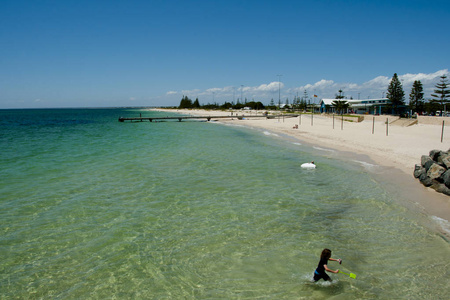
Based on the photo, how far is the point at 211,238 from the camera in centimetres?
953

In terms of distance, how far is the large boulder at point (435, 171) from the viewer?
47.2ft

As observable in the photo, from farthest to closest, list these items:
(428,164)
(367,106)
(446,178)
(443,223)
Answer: (367,106) < (428,164) < (446,178) < (443,223)

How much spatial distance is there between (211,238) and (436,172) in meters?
12.7

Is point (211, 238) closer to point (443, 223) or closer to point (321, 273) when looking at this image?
point (321, 273)

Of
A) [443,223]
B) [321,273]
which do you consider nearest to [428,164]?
[443,223]

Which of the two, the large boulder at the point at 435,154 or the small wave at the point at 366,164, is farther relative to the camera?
the small wave at the point at 366,164

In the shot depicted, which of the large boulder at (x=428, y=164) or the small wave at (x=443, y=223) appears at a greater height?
the large boulder at (x=428, y=164)

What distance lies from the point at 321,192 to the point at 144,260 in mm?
9754

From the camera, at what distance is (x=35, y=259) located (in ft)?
27.1

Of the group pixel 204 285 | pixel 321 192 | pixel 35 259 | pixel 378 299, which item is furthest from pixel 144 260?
pixel 321 192

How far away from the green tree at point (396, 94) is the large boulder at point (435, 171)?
76190 mm

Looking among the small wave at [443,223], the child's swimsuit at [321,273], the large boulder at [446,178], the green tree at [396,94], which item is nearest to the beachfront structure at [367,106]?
the green tree at [396,94]

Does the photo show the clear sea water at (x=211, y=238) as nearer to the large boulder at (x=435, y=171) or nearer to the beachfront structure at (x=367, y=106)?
the large boulder at (x=435, y=171)

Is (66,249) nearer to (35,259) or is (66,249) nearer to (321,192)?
(35,259)
